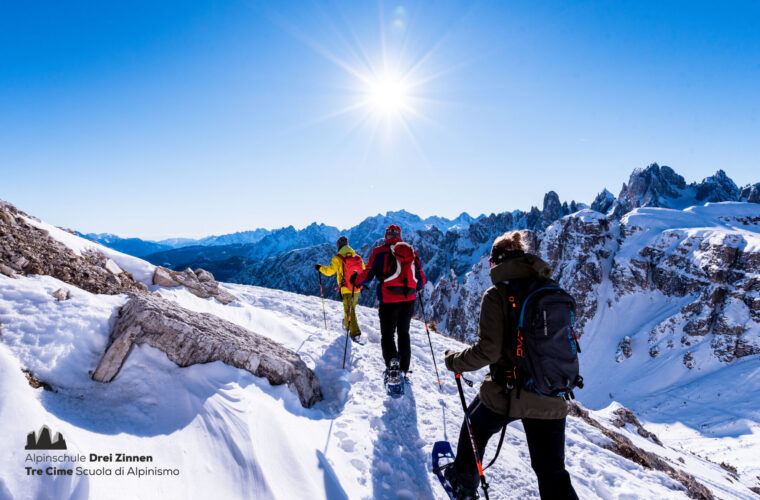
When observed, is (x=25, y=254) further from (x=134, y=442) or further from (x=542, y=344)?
(x=542, y=344)

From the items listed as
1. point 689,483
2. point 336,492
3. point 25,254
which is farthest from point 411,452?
point 25,254

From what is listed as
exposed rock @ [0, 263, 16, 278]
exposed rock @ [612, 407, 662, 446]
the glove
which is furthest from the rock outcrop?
exposed rock @ [0, 263, 16, 278]

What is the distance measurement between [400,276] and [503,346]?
3.42 m

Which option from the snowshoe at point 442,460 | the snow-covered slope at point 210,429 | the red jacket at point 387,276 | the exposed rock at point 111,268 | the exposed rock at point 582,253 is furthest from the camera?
the exposed rock at point 582,253

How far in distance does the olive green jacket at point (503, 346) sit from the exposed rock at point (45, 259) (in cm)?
668

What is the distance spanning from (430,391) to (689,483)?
552cm

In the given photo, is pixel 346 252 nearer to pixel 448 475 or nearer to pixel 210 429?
pixel 210 429

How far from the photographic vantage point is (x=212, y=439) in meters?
3.85

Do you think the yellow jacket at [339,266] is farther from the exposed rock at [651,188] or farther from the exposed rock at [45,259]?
the exposed rock at [651,188]

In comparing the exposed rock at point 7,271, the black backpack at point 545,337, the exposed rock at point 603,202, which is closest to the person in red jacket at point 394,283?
the black backpack at point 545,337

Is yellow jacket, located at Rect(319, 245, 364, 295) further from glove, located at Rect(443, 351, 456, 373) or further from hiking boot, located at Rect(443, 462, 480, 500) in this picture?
hiking boot, located at Rect(443, 462, 480, 500)

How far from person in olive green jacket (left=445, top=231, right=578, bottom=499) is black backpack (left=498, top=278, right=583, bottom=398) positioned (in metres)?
0.16

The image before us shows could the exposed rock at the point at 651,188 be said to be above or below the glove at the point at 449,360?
above

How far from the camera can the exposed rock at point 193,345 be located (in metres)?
4.61
